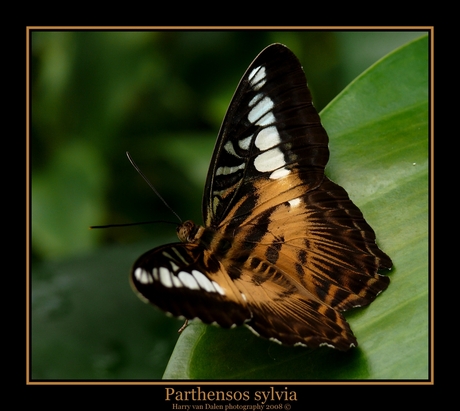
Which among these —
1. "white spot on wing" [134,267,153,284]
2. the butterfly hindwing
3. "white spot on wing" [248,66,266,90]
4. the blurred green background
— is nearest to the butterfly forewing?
"white spot on wing" [248,66,266,90]

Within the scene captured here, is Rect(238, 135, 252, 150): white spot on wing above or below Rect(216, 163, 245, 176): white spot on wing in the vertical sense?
above

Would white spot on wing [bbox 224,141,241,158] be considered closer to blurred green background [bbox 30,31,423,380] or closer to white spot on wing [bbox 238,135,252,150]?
white spot on wing [bbox 238,135,252,150]

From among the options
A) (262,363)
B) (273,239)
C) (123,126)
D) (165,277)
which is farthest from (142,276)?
(123,126)

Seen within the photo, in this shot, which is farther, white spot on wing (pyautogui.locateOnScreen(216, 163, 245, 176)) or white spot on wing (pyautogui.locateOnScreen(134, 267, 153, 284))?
white spot on wing (pyautogui.locateOnScreen(216, 163, 245, 176))

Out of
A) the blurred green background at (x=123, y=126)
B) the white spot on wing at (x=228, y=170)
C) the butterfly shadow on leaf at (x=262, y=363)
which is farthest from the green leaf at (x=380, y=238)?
the blurred green background at (x=123, y=126)

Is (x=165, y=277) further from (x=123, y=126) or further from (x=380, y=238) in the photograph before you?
(x=123, y=126)
